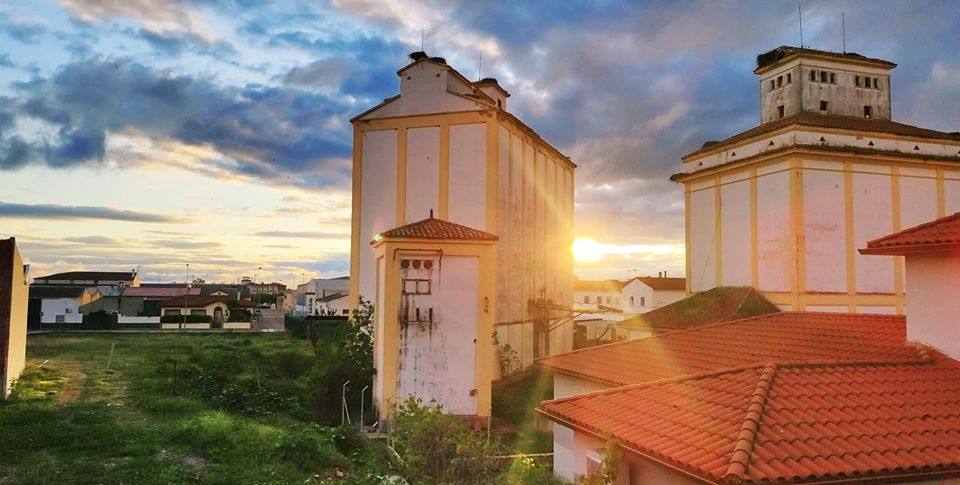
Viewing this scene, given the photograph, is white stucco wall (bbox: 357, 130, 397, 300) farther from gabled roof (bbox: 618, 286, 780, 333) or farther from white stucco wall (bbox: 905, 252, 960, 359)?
white stucco wall (bbox: 905, 252, 960, 359)

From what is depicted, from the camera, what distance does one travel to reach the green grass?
1142cm

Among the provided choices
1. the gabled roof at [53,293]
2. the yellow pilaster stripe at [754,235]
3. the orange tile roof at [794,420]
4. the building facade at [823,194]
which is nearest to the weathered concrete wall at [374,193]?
the building facade at [823,194]

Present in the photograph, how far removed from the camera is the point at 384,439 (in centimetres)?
1588

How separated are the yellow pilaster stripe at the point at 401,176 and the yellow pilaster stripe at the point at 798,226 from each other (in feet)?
45.3

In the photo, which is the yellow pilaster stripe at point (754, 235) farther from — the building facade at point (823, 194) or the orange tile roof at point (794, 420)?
the orange tile roof at point (794, 420)

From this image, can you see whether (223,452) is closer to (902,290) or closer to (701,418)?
(701,418)

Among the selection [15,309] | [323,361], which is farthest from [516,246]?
[15,309]

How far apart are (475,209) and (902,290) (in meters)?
15.0

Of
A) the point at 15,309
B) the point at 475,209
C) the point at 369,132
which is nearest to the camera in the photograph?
the point at 15,309

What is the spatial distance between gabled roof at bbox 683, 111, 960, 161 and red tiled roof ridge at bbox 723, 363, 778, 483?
52.5ft

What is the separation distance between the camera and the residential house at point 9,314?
56.7 ft

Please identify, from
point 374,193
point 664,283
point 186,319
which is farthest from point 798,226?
point 186,319

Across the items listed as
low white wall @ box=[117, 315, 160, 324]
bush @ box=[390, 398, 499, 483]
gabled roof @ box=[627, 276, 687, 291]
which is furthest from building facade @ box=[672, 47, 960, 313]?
low white wall @ box=[117, 315, 160, 324]

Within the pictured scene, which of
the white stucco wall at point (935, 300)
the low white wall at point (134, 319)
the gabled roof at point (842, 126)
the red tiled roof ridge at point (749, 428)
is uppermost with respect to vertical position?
the gabled roof at point (842, 126)
